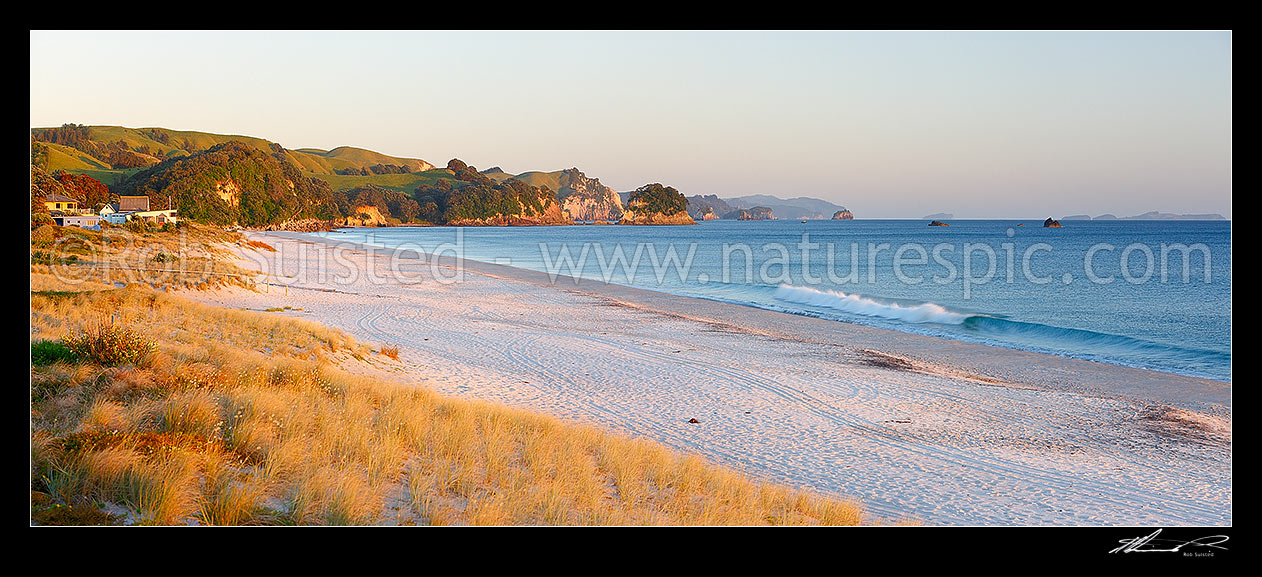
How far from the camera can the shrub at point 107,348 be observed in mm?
7520

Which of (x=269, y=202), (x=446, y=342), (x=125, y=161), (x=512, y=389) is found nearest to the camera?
(x=512, y=389)

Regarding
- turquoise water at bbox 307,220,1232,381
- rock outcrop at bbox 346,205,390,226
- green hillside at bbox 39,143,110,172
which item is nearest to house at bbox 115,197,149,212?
green hillside at bbox 39,143,110,172

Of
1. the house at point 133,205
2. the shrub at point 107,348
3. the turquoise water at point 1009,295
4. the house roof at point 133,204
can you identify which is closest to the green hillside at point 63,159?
the house at point 133,205

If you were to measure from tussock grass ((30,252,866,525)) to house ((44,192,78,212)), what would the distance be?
38.3 m

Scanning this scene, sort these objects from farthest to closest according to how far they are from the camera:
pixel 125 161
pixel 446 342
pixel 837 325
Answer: pixel 125 161
pixel 837 325
pixel 446 342

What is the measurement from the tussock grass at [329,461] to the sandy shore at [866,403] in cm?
149

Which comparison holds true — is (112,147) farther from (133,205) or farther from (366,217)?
(133,205)

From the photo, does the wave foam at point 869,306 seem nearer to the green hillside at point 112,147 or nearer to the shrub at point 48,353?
the shrub at point 48,353

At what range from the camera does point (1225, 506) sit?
7.50 m

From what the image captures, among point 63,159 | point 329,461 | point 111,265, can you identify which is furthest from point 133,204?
point 329,461
